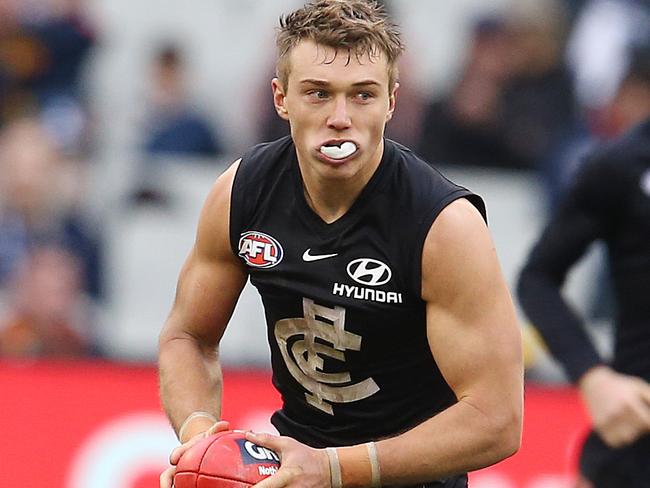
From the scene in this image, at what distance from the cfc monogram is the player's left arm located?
283mm

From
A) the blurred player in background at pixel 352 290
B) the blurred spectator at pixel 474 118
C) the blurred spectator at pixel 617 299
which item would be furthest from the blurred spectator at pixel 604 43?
the blurred player in background at pixel 352 290

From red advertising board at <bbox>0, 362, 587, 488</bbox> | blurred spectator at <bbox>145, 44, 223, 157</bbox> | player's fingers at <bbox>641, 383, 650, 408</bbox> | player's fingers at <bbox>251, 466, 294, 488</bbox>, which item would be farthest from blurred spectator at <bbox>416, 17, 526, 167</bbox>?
player's fingers at <bbox>251, 466, 294, 488</bbox>

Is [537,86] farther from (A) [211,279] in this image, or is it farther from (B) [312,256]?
(B) [312,256]

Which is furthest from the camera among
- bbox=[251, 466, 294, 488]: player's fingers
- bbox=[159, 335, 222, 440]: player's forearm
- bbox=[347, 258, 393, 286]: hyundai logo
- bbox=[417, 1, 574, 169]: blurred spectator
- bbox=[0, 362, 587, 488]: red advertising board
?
bbox=[417, 1, 574, 169]: blurred spectator

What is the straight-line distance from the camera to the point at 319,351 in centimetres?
413

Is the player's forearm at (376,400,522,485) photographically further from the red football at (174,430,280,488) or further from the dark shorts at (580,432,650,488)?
the dark shorts at (580,432,650,488)

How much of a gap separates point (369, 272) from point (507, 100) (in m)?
5.45

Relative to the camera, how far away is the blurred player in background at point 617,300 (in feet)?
16.3

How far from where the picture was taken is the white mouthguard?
3.81 meters

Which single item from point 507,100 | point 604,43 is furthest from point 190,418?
point 604,43

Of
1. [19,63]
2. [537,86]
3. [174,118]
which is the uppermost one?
[19,63]

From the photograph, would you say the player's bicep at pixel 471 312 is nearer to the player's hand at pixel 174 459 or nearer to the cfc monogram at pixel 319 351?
the cfc monogram at pixel 319 351

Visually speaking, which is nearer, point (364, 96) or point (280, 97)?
point (364, 96)

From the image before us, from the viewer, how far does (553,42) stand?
9.39 metres
